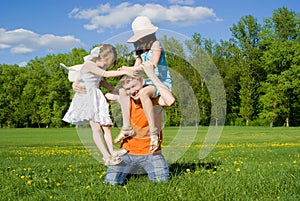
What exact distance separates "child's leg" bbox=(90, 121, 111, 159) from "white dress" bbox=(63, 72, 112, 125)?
0.10 metres

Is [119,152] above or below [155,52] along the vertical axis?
below

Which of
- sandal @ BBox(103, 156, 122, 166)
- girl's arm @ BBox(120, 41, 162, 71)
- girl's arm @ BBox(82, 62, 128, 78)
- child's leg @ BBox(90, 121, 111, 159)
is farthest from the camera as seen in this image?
sandal @ BBox(103, 156, 122, 166)

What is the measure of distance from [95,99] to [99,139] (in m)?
0.66

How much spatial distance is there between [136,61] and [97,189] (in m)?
1.86

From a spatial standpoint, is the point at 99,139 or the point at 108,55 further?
the point at 99,139

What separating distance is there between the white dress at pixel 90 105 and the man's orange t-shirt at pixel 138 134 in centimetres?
42

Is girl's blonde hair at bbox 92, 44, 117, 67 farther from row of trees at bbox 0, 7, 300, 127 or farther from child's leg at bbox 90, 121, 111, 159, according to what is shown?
row of trees at bbox 0, 7, 300, 127

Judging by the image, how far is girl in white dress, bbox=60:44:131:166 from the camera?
5875 mm

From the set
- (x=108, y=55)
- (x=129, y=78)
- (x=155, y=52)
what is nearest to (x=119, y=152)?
(x=129, y=78)

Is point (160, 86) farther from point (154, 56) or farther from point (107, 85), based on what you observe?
point (107, 85)

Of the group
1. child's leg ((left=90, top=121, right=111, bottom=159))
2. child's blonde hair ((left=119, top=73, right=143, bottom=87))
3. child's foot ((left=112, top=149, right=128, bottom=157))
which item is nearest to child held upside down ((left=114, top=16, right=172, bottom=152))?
child's blonde hair ((left=119, top=73, right=143, bottom=87))

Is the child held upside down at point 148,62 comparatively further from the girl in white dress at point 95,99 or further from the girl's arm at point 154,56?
the girl in white dress at point 95,99

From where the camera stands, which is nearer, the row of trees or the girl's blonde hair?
the girl's blonde hair

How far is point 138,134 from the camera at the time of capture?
259 inches
